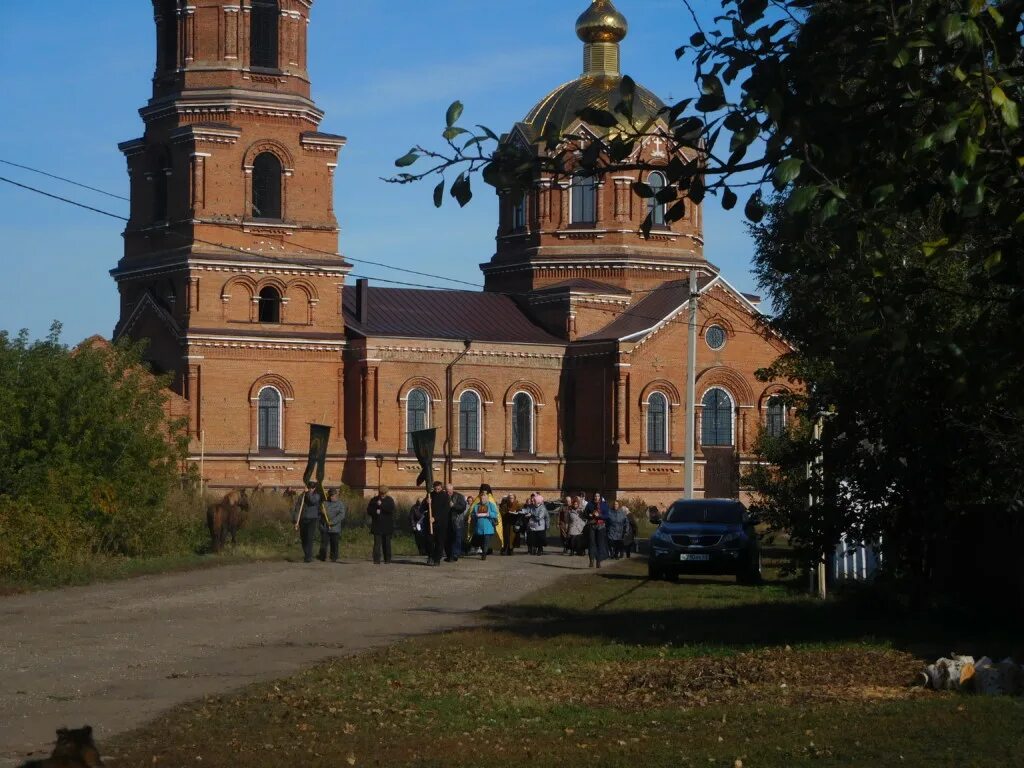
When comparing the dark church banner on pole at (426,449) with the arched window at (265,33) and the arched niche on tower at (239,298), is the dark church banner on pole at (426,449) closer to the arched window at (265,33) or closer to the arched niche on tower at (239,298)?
the arched niche on tower at (239,298)

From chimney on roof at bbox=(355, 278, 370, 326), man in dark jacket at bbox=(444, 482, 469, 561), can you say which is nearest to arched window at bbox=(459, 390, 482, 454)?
chimney on roof at bbox=(355, 278, 370, 326)

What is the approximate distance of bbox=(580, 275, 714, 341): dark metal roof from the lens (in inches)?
2381

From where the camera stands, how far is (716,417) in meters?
61.5

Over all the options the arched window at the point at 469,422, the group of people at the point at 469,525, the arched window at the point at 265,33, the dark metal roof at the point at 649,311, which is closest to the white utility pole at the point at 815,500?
the group of people at the point at 469,525

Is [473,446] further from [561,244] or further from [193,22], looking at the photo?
[193,22]

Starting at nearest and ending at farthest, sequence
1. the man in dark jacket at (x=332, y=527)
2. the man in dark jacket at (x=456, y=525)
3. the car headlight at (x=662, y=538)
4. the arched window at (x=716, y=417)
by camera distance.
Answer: the car headlight at (x=662, y=538) < the man in dark jacket at (x=332, y=527) < the man in dark jacket at (x=456, y=525) < the arched window at (x=716, y=417)

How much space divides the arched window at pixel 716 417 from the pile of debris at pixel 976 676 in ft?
157

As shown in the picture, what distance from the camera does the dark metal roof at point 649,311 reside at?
60469mm

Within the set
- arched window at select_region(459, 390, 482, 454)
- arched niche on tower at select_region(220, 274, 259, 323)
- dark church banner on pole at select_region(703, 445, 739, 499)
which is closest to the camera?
arched niche on tower at select_region(220, 274, 259, 323)

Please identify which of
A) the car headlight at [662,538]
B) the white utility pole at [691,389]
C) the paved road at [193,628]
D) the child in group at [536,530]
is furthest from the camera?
the white utility pole at [691,389]

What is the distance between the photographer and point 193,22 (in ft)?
172

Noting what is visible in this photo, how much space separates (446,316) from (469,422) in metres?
4.49

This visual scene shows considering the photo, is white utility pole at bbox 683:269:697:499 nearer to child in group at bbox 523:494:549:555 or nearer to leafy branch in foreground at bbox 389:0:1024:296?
child in group at bbox 523:494:549:555

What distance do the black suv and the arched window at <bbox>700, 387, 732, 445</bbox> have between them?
3146cm
